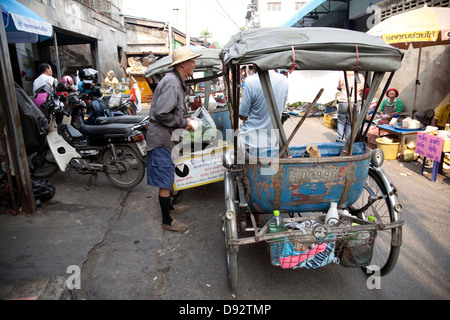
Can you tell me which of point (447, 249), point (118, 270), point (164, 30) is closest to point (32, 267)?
point (118, 270)

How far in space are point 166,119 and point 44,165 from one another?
341 centimetres

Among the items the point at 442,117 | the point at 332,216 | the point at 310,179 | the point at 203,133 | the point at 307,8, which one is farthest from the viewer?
the point at 307,8

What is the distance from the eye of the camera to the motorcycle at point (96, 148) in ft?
15.8

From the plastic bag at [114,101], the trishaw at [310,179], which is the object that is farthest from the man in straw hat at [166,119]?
the plastic bag at [114,101]

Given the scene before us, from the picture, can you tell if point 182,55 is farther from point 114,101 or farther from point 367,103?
point 114,101

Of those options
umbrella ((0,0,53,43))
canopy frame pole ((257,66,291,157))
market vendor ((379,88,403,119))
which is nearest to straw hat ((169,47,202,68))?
canopy frame pole ((257,66,291,157))

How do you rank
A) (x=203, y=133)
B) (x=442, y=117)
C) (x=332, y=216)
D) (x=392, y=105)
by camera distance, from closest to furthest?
(x=332, y=216), (x=203, y=133), (x=442, y=117), (x=392, y=105)

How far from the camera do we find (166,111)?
129 inches

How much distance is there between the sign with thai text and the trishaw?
313 centimetres

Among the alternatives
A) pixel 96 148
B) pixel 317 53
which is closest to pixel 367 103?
pixel 317 53

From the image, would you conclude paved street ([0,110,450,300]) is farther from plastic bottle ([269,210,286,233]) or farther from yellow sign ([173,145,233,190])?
plastic bottle ([269,210,286,233])
